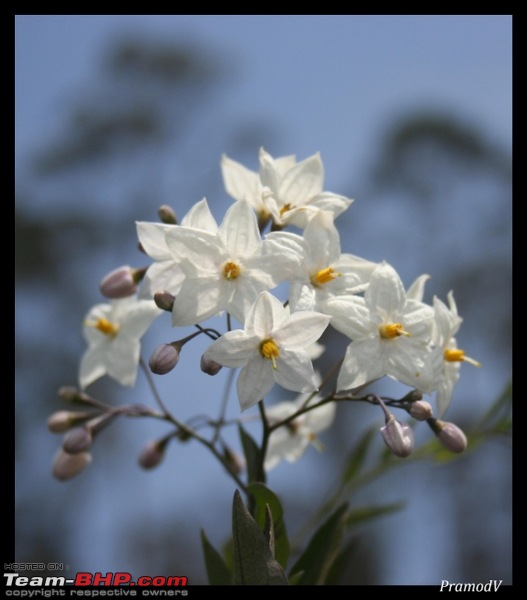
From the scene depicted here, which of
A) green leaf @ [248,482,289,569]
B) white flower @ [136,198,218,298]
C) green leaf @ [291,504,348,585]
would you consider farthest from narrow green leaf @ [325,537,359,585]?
white flower @ [136,198,218,298]

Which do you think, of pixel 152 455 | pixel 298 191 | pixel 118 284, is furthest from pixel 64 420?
pixel 298 191

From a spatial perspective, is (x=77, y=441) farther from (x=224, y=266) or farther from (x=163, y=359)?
(x=224, y=266)

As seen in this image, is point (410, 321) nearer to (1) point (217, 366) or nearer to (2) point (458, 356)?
(2) point (458, 356)

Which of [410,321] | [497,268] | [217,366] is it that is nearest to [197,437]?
[217,366]

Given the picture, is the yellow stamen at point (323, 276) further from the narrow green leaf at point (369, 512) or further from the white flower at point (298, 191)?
the narrow green leaf at point (369, 512)

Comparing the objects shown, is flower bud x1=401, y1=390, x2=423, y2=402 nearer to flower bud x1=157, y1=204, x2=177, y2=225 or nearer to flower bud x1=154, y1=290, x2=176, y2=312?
flower bud x1=154, y1=290, x2=176, y2=312
